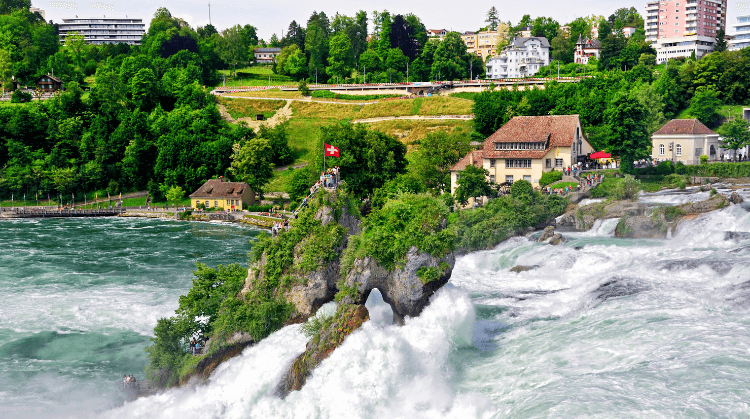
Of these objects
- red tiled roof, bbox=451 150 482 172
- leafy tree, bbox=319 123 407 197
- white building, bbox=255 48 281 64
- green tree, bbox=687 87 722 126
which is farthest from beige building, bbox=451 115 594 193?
white building, bbox=255 48 281 64

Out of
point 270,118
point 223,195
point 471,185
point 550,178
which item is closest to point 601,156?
point 550,178

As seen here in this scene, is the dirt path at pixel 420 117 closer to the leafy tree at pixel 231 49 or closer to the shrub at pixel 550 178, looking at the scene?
the shrub at pixel 550 178

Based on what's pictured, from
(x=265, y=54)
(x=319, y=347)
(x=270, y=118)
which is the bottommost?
(x=319, y=347)

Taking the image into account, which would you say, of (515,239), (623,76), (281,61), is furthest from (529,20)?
(515,239)

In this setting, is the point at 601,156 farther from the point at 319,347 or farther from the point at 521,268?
the point at 319,347

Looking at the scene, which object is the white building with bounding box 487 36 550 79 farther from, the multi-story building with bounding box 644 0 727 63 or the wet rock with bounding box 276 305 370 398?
the wet rock with bounding box 276 305 370 398

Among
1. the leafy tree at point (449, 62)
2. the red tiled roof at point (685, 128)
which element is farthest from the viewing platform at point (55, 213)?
the leafy tree at point (449, 62)
